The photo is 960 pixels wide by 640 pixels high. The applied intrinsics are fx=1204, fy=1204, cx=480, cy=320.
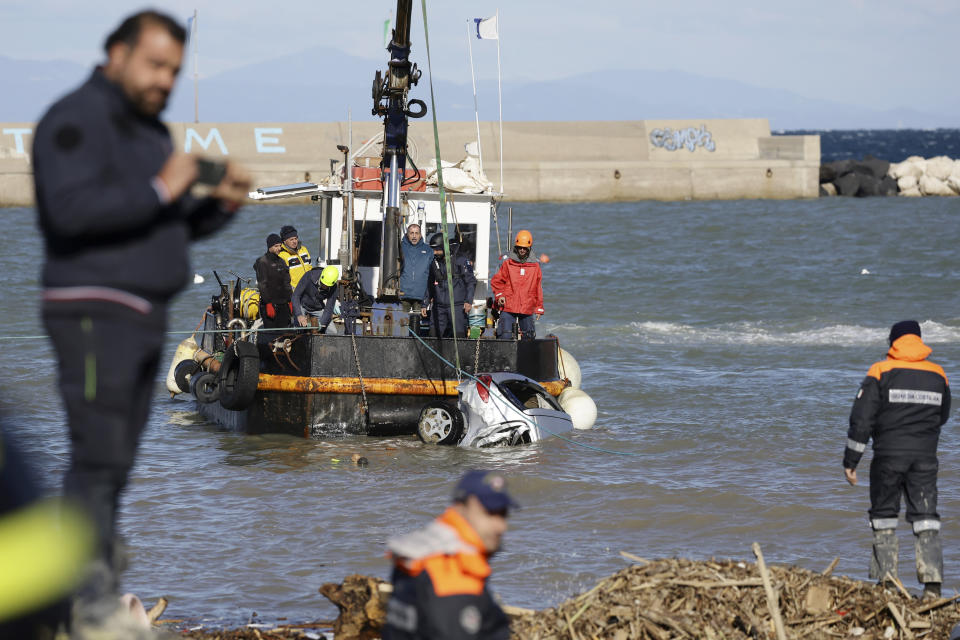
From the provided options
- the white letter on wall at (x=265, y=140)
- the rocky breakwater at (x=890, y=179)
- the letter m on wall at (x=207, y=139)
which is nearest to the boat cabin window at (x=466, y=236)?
the letter m on wall at (x=207, y=139)

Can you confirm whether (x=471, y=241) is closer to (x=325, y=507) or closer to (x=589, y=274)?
(x=325, y=507)

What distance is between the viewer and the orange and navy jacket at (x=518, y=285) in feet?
45.3

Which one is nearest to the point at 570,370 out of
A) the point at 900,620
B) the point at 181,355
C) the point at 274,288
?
the point at 274,288

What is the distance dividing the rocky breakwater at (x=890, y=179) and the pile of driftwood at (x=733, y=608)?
57.2 m

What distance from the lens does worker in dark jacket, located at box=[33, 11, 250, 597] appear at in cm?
312

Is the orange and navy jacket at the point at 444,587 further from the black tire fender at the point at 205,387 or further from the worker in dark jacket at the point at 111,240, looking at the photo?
the black tire fender at the point at 205,387

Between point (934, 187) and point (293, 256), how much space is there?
55.1 metres

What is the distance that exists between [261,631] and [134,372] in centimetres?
323

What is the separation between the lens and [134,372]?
3275 mm

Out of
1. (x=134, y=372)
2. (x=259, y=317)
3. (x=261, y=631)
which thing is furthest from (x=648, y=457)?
(x=134, y=372)

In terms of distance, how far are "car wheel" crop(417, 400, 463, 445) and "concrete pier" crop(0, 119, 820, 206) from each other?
37577 mm

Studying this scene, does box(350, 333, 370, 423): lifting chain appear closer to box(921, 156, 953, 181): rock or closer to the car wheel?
the car wheel

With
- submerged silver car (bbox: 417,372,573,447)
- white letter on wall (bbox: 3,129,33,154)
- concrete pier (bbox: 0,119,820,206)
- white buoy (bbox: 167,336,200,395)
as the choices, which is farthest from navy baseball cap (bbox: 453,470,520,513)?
white letter on wall (bbox: 3,129,33,154)

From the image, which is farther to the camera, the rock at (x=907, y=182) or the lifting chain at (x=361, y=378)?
the rock at (x=907, y=182)
